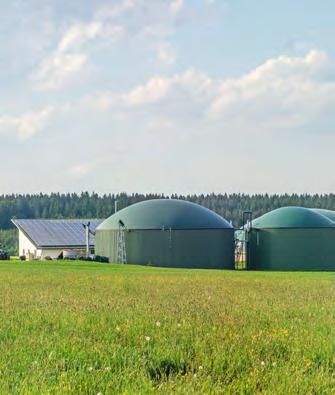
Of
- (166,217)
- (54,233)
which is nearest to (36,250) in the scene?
(54,233)

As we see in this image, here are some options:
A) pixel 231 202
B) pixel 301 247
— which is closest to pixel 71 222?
pixel 301 247

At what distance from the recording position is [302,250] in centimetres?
5644

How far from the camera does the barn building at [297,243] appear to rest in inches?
2213

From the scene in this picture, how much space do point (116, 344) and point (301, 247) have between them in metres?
49.2

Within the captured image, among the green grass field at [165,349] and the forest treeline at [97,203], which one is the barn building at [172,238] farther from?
the forest treeline at [97,203]

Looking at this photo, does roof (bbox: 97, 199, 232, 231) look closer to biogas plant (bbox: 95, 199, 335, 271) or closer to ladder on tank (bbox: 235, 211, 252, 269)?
biogas plant (bbox: 95, 199, 335, 271)

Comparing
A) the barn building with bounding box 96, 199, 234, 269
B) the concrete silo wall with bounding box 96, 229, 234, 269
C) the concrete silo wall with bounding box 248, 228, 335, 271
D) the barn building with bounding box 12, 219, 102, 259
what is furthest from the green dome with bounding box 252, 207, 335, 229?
the barn building with bounding box 12, 219, 102, 259

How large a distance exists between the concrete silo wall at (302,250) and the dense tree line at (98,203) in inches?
4445

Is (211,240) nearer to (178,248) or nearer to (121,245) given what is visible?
(178,248)

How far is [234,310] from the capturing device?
12.6 meters

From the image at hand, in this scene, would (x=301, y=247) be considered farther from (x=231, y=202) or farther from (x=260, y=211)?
(x=231, y=202)

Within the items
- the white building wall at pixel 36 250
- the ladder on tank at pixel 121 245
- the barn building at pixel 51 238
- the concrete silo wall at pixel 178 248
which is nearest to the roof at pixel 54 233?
the barn building at pixel 51 238

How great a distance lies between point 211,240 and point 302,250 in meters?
7.48

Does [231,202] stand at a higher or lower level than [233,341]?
higher
